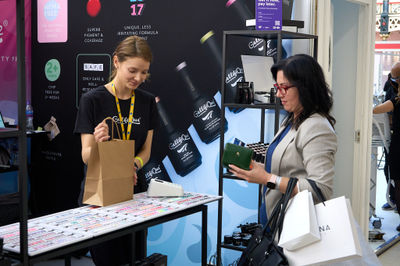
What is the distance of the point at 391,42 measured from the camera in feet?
48.1

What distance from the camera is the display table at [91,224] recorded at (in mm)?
1969

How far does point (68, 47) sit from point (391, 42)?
11.7 m

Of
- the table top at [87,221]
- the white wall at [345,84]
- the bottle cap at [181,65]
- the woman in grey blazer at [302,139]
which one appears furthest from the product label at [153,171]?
the woman in grey blazer at [302,139]

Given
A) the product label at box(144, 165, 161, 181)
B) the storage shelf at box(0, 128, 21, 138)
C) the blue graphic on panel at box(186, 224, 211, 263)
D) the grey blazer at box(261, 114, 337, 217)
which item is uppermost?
the storage shelf at box(0, 128, 21, 138)

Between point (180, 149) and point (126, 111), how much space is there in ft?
4.45

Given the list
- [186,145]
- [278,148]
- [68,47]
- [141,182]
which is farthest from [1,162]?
[278,148]

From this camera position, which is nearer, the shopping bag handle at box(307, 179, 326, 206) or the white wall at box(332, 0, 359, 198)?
the shopping bag handle at box(307, 179, 326, 206)

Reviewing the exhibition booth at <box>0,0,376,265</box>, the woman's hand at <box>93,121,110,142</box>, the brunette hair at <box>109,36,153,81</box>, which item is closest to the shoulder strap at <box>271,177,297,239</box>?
the exhibition booth at <box>0,0,376,265</box>

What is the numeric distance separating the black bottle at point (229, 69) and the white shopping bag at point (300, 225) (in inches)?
79.1

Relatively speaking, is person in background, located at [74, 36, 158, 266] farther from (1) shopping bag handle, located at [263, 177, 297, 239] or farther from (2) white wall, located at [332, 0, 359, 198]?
(2) white wall, located at [332, 0, 359, 198]

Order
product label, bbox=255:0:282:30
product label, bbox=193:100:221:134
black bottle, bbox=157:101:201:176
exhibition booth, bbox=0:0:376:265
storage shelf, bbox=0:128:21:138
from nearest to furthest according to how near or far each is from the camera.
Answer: storage shelf, bbox=0:128:21:138, product label, bbox=255:0:282:30, exhibition booth, bbox=0:0:376:265, product label, bbox=193:100:221:134, black bottle, bbox=157:101:201:176

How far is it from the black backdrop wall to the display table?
61.9 inches

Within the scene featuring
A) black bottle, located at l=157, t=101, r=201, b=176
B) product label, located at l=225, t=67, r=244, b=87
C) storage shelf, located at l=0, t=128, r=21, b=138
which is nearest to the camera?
storage shelf, located at l=0, t=128, r=21, b=138

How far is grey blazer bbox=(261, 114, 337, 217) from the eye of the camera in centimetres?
219
